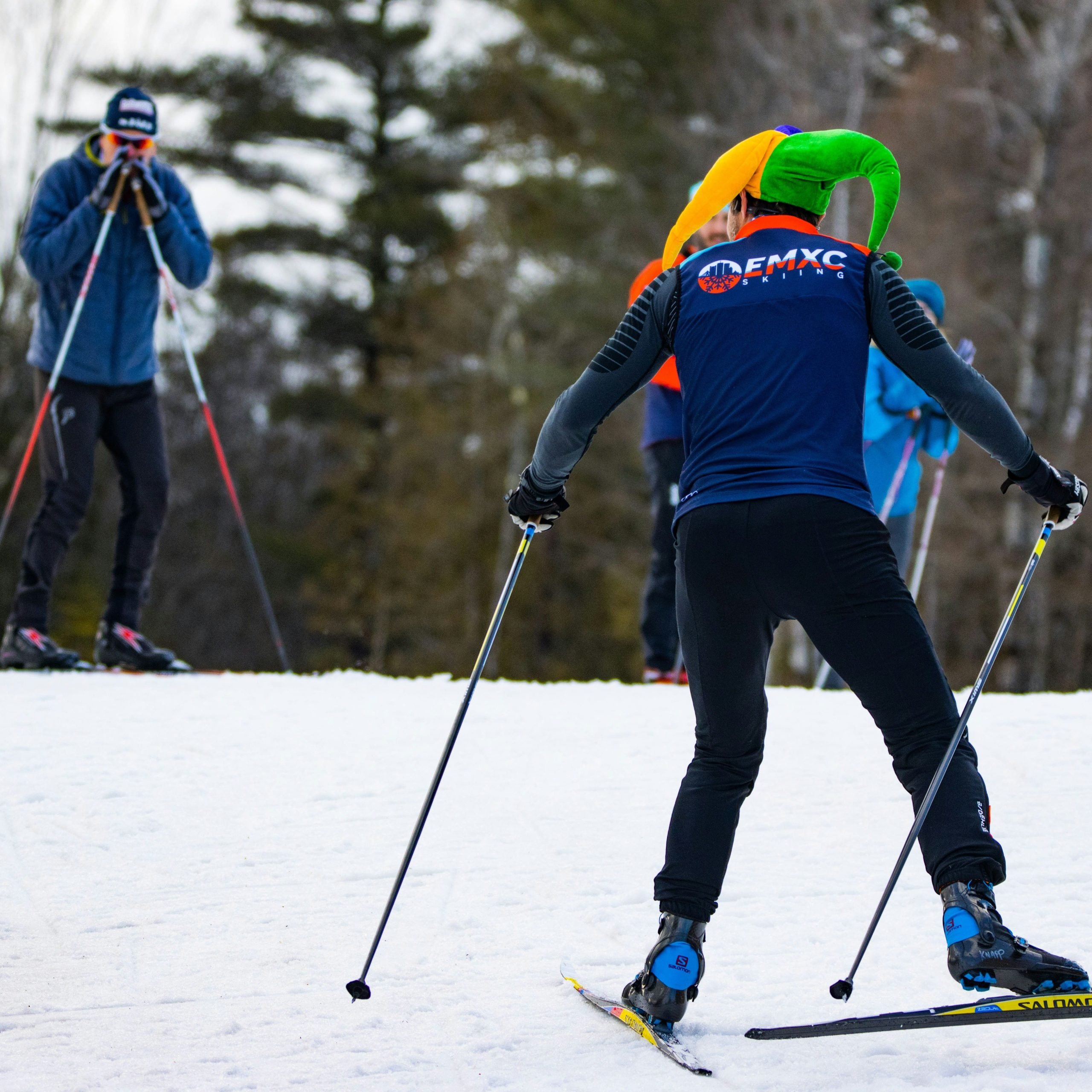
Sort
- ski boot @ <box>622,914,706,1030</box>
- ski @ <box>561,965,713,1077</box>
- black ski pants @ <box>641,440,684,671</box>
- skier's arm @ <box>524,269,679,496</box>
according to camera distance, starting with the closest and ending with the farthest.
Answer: ski @ <box>561,965,713,1077</box>
ski boot @ <box>622,914,706,1030</box>
skier's arm @ <box>524,269,679,496</box>
black ski pants @ <box>641,440,684,671</box>

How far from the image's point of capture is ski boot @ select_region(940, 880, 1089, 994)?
2295 mm

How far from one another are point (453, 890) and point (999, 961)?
5.59ft

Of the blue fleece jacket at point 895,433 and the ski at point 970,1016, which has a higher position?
the blue fleece jacket at point 895,433

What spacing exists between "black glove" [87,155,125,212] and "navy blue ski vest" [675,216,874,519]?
3.74 m

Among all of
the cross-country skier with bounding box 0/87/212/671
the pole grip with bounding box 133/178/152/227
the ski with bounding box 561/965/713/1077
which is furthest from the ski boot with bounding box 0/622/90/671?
the ski with bounding box 561/965/713/1077

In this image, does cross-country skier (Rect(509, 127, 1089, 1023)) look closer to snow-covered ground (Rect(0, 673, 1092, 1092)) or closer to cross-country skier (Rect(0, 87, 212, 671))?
snow-covered ground (Rect(0, 673, 1092, 1092))

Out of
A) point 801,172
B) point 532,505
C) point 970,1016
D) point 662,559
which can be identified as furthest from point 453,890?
point 662,559

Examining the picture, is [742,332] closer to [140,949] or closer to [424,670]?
[140,949]

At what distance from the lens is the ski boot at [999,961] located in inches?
90.4

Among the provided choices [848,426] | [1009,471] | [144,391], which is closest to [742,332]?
[848,426]

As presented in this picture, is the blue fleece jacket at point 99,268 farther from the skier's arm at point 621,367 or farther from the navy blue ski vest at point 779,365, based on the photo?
the navy blue ski vest at point 779,365

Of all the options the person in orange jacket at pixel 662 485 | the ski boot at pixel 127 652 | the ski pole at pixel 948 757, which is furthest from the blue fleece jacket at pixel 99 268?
the ski pole at pixel 948 757

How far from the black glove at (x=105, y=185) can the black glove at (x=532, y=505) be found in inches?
134

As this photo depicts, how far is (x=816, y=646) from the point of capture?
2.61 m
